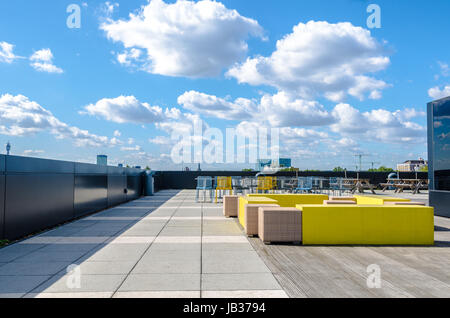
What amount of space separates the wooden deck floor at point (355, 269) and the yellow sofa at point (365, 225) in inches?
11.4

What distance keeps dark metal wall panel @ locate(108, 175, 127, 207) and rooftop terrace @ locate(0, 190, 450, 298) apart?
20.3ft

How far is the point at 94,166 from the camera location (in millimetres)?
12250

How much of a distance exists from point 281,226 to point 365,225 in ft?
5.66

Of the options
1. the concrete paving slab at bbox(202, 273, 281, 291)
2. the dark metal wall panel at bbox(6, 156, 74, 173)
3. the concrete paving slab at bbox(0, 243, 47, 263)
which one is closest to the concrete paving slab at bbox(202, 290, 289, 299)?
the concrete paving slab at bbox(202, 273, 281, 291)

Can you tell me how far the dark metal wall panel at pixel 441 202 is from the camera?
11.4m

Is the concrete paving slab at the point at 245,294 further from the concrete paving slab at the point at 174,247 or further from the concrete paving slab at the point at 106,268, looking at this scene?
the concrete paving slab at the point at 174,247

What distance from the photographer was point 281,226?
270 inches

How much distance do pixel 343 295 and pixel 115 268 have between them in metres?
3.19

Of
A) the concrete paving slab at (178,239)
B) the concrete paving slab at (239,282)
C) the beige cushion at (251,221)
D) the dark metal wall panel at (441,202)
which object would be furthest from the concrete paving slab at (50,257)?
the dark metal wall panel at (441,202)

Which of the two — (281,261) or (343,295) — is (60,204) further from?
(343,295)

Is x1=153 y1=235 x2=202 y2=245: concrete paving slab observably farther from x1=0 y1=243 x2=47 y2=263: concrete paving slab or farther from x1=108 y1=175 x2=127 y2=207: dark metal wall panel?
x1=108 y1=175 x2=127 y2=207: dark metal wall panel

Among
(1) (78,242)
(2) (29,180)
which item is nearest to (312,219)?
(1) (78,242)

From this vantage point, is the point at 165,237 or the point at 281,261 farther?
the point at 165,237
